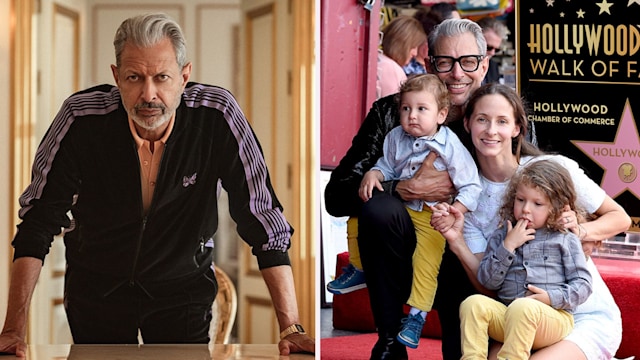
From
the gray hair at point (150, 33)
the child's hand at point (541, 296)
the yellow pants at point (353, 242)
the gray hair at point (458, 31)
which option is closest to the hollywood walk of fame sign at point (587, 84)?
the gray hair at point (458, 31)

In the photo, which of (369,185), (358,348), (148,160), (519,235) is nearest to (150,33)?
(148,160)

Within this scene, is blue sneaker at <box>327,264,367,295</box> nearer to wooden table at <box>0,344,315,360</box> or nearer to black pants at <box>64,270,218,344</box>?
wooden table at <box>0,344,315,360</box>

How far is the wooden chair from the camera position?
3.99 metres

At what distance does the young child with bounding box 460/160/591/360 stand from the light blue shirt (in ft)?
0.50

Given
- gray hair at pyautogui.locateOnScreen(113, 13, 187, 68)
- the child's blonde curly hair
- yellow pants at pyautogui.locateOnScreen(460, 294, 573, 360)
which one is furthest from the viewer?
gray hair at pyautogui.locateOnScreen(113, 13, 187, 68)

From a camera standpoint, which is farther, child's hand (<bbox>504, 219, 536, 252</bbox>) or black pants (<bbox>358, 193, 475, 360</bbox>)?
black pants (<bbox>358, 193, 475, 360</bbox>)

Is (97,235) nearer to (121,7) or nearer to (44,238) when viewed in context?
(44,238)

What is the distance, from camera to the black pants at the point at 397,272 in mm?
3592

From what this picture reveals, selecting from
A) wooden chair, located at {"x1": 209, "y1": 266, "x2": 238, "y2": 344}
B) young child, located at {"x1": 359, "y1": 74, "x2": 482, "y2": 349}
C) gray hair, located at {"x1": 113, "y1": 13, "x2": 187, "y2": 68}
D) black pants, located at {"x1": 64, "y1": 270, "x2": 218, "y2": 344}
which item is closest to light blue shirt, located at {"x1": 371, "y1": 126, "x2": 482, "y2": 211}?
young child, located at {"x1": 359, "y1": 74, "x2": 482, "y2": 349}

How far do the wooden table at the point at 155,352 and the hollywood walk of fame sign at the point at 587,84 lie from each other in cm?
139

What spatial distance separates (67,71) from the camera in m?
3.91

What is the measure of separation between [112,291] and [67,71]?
93cm

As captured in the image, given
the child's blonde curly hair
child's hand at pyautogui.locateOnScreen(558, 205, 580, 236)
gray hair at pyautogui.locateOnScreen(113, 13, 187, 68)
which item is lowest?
child's hand at pyautogui.locateOnScreen(558, 205, 580, 236)

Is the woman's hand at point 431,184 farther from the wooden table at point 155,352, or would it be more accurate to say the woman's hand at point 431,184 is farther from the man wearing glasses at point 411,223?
the wooden table at point 155,352
